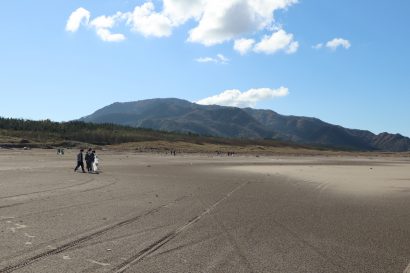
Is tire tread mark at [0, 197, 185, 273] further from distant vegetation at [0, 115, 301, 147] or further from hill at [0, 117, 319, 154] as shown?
distant vegetation at [0, 115, 301, 147]

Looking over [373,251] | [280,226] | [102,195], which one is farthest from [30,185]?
[373,251]

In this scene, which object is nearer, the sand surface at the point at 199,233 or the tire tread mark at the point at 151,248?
the tire tread mark at the point at 151,248

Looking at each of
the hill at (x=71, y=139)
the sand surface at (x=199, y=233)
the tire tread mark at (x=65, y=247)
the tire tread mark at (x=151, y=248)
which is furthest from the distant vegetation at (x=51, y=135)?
the tire tread mark at (x=151, y=248)

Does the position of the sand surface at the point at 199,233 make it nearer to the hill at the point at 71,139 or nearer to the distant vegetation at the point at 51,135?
the hill at the point at 71,139

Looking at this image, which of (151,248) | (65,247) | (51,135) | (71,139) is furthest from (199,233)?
(51,135)

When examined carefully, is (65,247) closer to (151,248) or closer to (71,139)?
(151,248)

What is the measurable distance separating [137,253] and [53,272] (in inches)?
76.6

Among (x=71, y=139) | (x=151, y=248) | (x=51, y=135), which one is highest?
(x=51, y=135)

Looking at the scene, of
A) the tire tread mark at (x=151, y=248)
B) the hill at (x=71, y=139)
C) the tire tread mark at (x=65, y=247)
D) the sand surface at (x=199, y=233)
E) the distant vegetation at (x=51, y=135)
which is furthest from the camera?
the hill at (x=71, y=139)

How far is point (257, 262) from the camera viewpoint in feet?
31.1

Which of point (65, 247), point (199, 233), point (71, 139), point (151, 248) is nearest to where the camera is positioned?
point (65, 247)

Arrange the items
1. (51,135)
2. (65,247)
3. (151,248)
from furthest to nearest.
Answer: (51,135) → (151,248) → (65,247)

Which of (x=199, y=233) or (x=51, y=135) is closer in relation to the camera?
(x=199, y=233)

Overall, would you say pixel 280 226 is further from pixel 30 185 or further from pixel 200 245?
pixel 30 185
